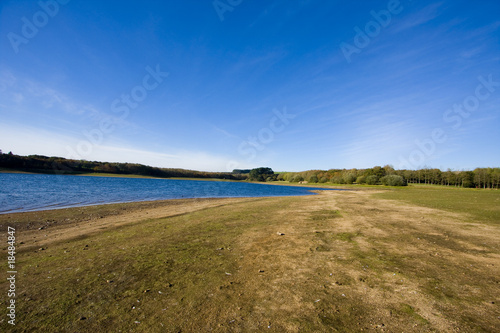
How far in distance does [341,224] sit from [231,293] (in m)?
10.7

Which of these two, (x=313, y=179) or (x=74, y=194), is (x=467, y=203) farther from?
(x=313, y=179)

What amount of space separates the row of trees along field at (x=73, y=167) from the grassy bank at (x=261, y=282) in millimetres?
154373

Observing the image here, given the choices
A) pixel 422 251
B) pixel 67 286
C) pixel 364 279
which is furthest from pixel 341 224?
pixel 67 286

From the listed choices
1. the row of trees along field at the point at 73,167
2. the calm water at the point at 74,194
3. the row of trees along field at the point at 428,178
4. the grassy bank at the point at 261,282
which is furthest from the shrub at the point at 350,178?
the grassy bank at the point at 261,282

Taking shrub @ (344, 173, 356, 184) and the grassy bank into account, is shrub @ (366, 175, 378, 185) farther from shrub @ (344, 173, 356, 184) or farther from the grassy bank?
the grassy bank

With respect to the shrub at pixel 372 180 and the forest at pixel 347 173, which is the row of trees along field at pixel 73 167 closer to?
the forest at pixel 347 173

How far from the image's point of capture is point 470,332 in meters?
3.79

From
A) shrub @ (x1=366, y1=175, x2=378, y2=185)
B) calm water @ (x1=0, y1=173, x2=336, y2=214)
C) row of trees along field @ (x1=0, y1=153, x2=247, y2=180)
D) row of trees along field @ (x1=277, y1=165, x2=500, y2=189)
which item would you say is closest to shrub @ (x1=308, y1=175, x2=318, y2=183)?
row of trees along field @ (x1=277, y1=165, x2=500, y2=189)

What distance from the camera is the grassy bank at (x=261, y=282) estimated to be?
13.8 ft

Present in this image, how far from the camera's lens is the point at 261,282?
5867 mm

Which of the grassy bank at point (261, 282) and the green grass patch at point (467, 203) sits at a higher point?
the green grass patch at point (467, 203)

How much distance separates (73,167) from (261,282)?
181 metres

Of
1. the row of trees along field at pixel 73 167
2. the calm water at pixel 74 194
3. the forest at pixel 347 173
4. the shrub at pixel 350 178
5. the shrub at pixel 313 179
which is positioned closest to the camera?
the calm water at pixel 74 194

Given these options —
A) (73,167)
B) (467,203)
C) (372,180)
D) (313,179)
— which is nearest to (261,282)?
(467,203)
